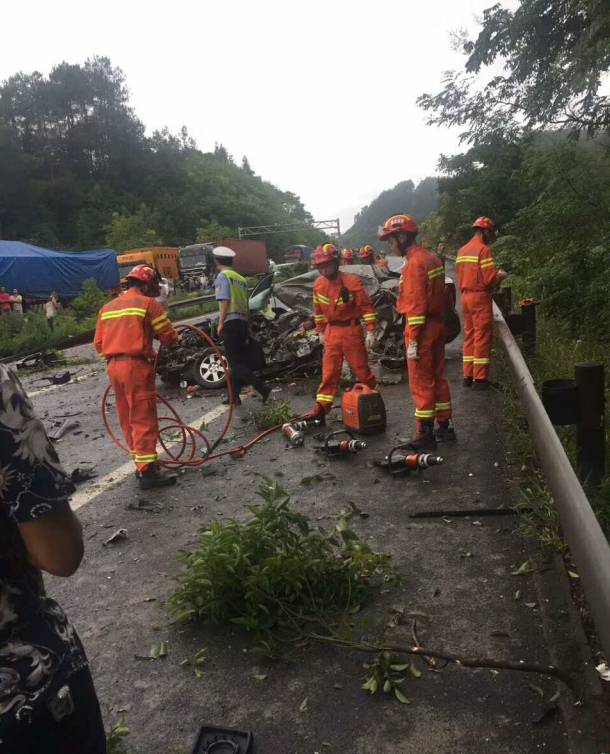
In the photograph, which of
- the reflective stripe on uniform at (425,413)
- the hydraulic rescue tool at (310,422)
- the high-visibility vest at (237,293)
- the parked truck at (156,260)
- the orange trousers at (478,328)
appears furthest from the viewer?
the parked truck at (156,260)

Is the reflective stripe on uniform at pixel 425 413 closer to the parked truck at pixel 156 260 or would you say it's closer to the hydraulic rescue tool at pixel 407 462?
the hydraulic rescue tool at pixel 407 462

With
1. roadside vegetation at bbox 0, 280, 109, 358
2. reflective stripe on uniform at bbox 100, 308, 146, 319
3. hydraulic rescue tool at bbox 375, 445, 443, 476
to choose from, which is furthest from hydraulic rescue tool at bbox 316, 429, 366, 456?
roadside vegetation at bbox 0, 280, 109, 358

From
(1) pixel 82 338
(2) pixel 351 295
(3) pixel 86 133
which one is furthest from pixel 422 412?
(3) pixel 86 133

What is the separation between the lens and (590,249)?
25.8ft

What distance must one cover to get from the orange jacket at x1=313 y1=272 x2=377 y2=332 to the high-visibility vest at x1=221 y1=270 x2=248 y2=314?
52.6 inches

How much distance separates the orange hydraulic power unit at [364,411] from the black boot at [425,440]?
2.38 ft

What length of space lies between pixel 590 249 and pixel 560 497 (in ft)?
21.3

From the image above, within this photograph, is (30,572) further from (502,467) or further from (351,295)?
(351,295)

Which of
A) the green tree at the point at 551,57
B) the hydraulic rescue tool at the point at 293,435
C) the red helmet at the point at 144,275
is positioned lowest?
the hydraulic rescue tool at the point at 293,435

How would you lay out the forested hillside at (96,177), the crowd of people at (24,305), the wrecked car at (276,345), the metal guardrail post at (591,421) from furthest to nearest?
1. the forested hillside at (96,177)
2. the crowd of people at (24,305)
3. the wrecked car at (276,345)
4. the metal guardrail post at (591,421)

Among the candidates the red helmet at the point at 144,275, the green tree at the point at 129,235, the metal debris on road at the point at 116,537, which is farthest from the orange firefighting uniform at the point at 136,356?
the green tree at the point at 129,235

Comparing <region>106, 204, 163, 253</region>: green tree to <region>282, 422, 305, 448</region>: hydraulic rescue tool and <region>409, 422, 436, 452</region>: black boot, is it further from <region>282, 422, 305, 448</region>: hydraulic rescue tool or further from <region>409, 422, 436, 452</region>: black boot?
<region>409, 422, 436, 452</region>: black boot

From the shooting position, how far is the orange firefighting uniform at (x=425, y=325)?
526 centimetres

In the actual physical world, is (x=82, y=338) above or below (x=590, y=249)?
below
